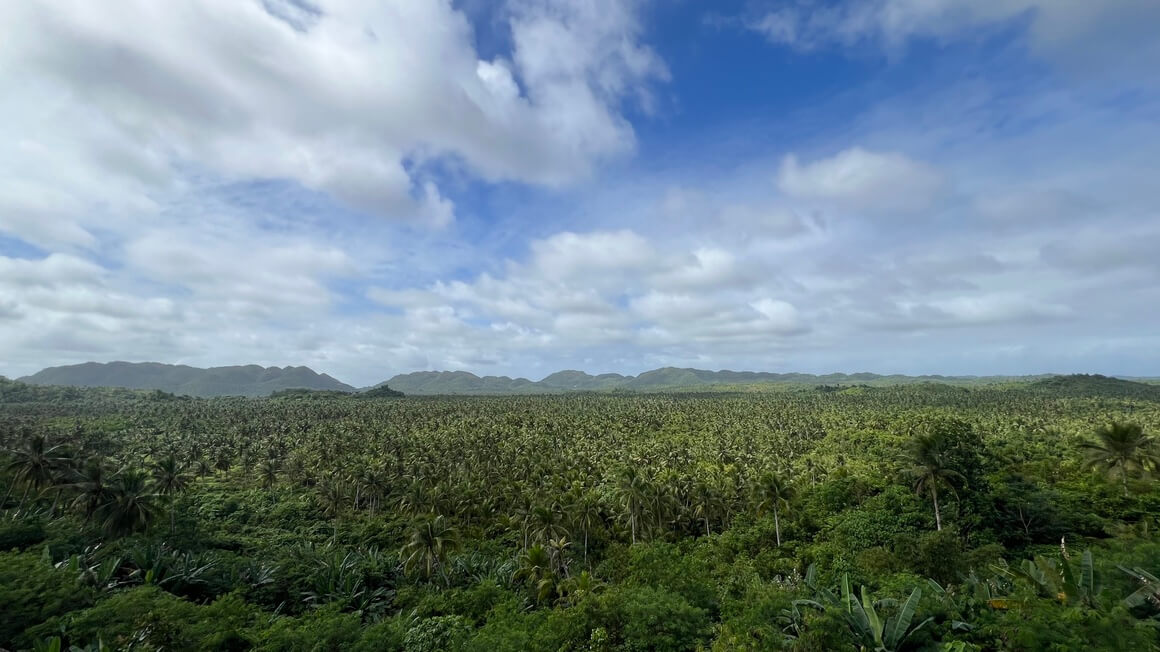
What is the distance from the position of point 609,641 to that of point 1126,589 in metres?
31.7

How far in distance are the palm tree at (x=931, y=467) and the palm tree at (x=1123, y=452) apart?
21.0 m

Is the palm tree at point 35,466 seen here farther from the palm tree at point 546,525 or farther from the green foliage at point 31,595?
the palm tree at point 546,525

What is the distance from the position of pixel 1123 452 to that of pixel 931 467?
28068mm

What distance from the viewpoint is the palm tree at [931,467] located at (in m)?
69.4

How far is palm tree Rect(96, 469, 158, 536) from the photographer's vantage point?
5916cm

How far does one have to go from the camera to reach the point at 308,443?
14512 cm

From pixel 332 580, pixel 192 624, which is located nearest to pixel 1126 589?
pixel 192 624

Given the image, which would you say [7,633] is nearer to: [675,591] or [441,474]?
[675,591]

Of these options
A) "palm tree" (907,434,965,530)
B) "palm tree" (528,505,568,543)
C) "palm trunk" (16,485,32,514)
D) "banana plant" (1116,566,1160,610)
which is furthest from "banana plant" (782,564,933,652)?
"palm trunk" (16,485,32,514)

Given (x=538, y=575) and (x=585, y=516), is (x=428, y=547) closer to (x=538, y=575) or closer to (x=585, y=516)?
(x=538, y=575)

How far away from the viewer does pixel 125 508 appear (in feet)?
196

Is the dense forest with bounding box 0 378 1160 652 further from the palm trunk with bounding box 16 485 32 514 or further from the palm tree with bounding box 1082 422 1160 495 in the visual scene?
the palm trunk with bounding box 16 485 32 514

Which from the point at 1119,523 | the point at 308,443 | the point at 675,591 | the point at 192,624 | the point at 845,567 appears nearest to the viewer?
the point at 192,624

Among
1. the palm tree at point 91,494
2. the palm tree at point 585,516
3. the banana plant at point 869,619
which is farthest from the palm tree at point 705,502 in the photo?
the palm tree at point 91,494
